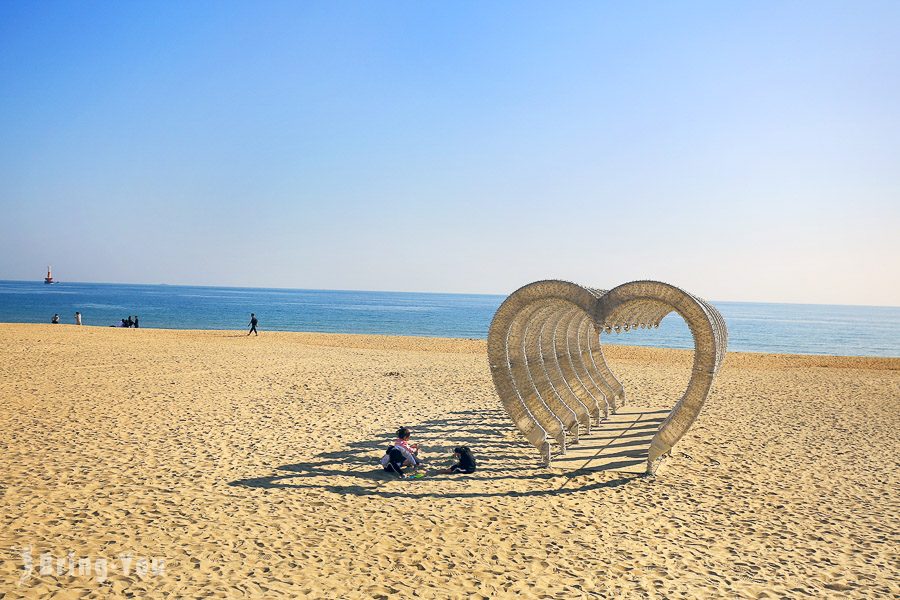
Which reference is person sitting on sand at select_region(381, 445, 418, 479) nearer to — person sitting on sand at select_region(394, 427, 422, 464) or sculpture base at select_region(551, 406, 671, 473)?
person sitting on sand at select_region(394, 427, 422, 464)

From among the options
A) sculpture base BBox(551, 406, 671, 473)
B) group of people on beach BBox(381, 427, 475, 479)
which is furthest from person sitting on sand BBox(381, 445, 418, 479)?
sculpture base BBox(551, 406, 671, 473)

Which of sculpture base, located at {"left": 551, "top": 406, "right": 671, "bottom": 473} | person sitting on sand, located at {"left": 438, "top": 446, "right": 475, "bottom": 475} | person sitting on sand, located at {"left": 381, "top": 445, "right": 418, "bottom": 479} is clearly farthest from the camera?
sculpture base, located at {"left": 551, "top": 406, "right": 671, "bottom": 473}

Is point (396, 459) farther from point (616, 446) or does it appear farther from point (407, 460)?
point (616, 446)

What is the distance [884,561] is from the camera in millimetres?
6680

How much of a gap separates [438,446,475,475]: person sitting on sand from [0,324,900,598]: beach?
24 cm

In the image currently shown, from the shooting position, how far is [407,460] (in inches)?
376

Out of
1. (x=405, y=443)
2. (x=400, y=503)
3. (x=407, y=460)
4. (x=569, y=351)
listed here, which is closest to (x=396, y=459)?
(x=407, y=460)

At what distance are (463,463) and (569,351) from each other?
6673 mm

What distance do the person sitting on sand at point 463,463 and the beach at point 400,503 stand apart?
240 mm

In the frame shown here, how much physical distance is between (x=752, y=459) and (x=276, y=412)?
33.3ft

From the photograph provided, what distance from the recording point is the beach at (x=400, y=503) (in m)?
5.99

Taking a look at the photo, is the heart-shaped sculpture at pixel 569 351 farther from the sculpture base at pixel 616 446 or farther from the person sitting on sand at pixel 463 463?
the person sitting on sand at pixel 463 463

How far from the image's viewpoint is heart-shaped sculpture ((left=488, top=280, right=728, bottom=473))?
948 cm

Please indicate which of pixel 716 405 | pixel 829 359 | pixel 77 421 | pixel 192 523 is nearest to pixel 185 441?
pixel 77 421
